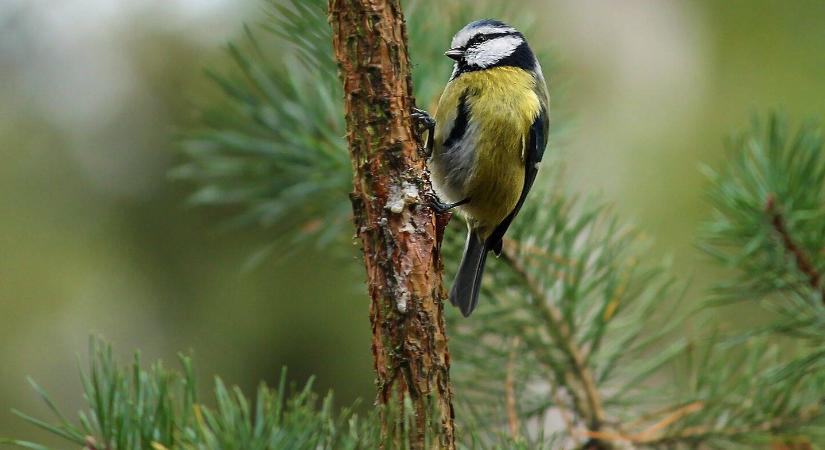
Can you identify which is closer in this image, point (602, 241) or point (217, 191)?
point (602, 241)

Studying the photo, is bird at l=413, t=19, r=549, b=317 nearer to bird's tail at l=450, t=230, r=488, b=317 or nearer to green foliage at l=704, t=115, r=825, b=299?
bird's tail at l=450, t=230, r=488, b=317

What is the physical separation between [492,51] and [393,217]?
0.74 metres

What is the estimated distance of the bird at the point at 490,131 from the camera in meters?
1.30

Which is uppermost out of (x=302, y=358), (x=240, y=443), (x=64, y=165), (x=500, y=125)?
(x=64, y=165)

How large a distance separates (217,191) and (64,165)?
33.5 inches

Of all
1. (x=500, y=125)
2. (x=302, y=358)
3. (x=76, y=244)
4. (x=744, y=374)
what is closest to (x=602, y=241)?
(x=744, y=374)

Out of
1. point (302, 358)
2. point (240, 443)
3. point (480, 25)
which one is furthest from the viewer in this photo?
point (302, 358)

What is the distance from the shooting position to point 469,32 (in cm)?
117

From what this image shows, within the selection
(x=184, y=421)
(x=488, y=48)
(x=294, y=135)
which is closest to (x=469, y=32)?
(x=488, y=48)

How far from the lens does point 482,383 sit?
110cm

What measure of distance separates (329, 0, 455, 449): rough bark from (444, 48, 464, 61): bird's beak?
0.48 metres

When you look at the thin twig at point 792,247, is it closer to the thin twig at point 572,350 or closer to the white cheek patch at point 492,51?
the thin twig at point 572,350

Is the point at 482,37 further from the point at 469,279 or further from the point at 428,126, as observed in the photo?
the point at 469,279

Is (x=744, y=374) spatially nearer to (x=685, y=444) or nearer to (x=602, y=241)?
(x=685, y=444)
